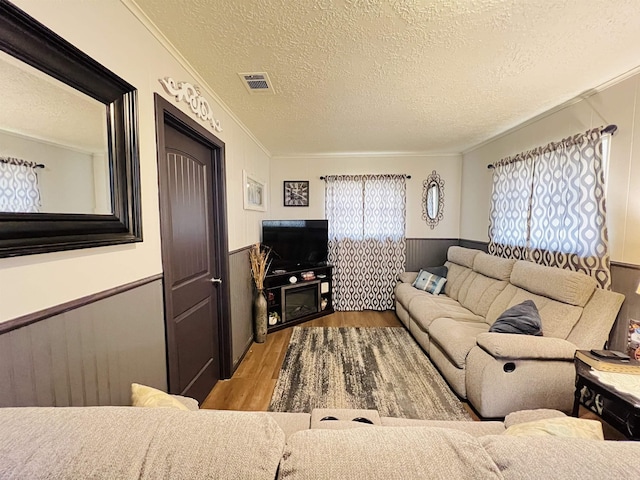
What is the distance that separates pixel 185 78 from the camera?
5.88ft

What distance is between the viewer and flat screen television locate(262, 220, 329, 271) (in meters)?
3.78

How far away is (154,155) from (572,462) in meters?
1.97

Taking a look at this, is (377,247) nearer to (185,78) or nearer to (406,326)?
(406,326)

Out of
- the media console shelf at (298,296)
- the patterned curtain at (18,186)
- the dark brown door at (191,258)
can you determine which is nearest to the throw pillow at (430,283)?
the media console shelf at (298,296)

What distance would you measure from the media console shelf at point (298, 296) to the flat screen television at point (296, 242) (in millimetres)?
146

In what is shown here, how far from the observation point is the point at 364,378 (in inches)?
99.1

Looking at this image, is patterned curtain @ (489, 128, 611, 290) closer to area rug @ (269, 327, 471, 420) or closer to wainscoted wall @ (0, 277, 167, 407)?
area rug @ (269, 327, 471, 420)

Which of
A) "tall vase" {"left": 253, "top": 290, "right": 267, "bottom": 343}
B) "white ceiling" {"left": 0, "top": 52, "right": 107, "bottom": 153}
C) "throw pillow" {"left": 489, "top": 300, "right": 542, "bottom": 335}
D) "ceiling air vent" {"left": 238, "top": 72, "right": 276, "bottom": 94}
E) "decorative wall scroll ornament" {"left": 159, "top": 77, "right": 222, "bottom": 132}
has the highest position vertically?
"ceiling air vent" {"left": 238, "top": 72, "right": 276, "bottom": 94}

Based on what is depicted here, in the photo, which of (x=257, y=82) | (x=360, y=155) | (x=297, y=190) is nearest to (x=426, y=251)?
(x=360, y=155)

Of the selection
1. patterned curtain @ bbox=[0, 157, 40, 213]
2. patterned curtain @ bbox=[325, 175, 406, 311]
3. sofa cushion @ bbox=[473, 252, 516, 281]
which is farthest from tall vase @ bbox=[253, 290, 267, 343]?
sofa cushion @ bbox=[473, 252, 516, 281]

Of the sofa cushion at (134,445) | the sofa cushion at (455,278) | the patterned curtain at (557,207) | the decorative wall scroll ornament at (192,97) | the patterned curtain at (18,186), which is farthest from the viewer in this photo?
the sofa cushion at (455,278)

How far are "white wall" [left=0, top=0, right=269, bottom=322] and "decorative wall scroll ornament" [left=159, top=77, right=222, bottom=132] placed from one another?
46 millimetres

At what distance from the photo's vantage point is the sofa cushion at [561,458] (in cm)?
58

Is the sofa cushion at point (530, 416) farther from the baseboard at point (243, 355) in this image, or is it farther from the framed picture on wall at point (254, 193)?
the framed picture on wall at point (254, 193)
